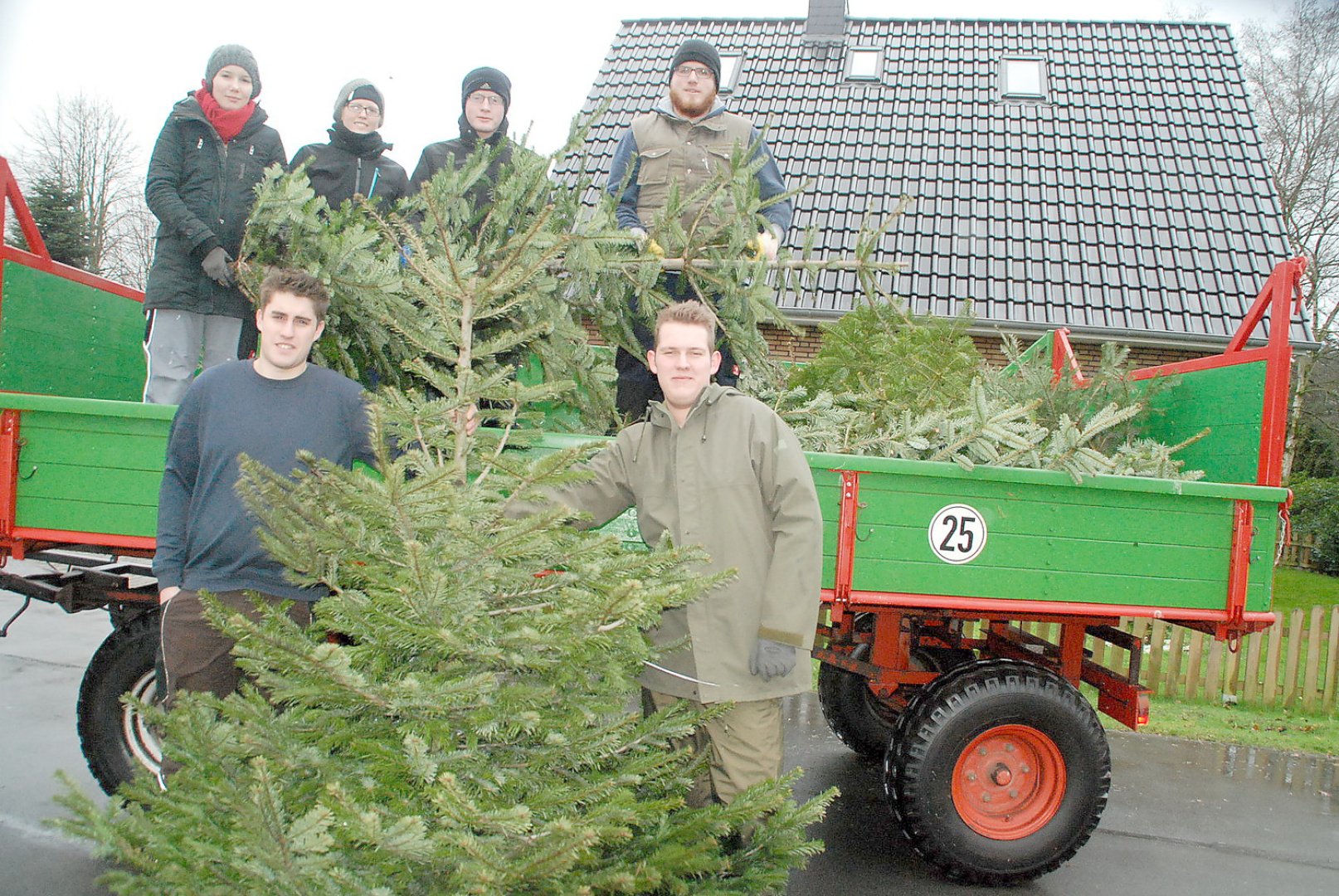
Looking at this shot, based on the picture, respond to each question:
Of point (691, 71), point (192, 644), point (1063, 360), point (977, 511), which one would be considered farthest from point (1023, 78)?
point (192, 644)

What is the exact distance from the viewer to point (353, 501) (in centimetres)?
184

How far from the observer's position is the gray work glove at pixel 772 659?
258 cm

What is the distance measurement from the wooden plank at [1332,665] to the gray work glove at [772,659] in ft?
19.4

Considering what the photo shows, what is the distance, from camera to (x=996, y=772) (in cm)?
356

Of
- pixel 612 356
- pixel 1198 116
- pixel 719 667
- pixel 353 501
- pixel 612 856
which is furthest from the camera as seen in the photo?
pixel 1198 116

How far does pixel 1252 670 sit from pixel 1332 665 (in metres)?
0.51

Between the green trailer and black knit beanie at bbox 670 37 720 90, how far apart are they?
1726mm

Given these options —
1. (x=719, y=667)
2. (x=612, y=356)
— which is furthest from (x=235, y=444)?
(x=612, y=356)

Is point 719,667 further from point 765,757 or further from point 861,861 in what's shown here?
point 861,861

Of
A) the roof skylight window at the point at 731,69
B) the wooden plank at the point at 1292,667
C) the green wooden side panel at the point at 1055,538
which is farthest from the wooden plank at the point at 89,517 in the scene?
the roof skylight window at the point at 731,69

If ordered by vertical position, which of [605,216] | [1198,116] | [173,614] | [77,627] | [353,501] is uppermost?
[1198,116]

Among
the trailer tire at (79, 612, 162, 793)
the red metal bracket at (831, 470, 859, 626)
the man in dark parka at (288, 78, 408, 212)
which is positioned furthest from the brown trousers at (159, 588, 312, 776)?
the man in dark parka at (288, 78, 408, 212)

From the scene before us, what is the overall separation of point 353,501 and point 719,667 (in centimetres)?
120

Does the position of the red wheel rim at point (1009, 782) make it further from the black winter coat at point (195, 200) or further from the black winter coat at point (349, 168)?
the black winter coat at point (195, 200)
